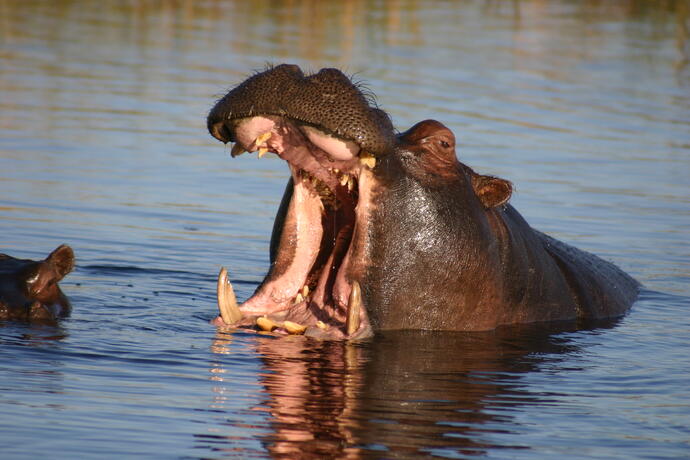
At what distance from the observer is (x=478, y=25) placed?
1115 inches

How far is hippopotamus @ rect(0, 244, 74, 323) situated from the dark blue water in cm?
16

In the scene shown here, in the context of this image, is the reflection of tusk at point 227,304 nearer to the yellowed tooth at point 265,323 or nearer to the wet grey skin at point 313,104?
the yellowed tooth at point 265,323

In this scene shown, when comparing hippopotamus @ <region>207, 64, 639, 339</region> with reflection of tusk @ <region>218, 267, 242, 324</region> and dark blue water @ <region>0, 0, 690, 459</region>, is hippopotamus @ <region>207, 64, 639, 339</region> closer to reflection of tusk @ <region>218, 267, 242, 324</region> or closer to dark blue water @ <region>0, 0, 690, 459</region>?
reflection of tusk @ <region>218, 267, 242, 324</region>

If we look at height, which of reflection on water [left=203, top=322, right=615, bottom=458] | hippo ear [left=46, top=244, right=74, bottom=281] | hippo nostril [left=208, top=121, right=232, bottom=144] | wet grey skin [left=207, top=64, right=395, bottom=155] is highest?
wet grey skin [left=207, top=64, right=395, bottom=155]

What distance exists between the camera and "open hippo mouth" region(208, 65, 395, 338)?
662 centimetres

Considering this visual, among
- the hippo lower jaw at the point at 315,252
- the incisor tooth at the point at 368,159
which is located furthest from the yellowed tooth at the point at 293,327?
the incisor tooth at the point at 368,159

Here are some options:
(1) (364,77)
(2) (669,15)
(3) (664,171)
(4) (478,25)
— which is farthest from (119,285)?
(2) (669,15)

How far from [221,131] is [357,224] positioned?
2.88 feet

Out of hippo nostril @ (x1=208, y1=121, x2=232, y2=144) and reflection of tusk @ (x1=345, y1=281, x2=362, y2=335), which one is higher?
hippo nostril @ (x1=208, y1=121, x2=232, y2=144)

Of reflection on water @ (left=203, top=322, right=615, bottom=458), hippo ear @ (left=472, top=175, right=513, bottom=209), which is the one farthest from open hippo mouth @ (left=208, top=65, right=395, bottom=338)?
hippo ear @ (left=472, top=175, right=513, bottom=209)

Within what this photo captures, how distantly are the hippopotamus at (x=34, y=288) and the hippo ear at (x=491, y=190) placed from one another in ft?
7.65

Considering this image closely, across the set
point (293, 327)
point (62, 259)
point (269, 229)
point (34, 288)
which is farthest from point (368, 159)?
point (269, 229)

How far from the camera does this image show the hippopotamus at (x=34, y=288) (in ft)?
24.8

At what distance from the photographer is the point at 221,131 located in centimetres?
690
